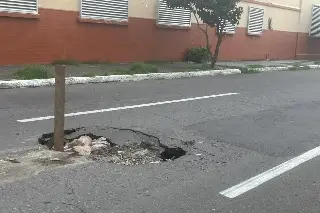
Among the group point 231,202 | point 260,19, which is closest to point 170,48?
point 260,19

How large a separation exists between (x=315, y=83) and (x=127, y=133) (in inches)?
395

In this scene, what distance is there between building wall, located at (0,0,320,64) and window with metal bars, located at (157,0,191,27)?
0.26m

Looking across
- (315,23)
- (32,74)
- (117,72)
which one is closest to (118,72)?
(117,72)

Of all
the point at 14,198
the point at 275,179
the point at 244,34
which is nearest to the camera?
the point at 14,198

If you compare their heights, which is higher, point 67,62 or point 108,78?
point 67,62

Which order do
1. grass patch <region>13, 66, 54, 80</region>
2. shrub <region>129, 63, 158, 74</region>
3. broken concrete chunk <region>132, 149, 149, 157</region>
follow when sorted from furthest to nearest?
1. shrub <region>129, 63, 158, 74</region>
2. grass patch <region>13, 66, 54, 80</region>
3. broken concrete chunk <region>132, 149, 149, 157</region>

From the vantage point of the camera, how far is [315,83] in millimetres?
14289

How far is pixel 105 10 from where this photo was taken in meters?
14.4

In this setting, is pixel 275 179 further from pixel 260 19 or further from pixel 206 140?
pixel 260 19

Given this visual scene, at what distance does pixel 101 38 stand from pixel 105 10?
932 millimetres

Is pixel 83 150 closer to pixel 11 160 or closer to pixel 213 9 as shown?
pixel 11 160

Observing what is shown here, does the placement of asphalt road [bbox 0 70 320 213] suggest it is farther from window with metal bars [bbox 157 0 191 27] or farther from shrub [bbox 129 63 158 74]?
window with metal bars [bbox 157 0 191 27]

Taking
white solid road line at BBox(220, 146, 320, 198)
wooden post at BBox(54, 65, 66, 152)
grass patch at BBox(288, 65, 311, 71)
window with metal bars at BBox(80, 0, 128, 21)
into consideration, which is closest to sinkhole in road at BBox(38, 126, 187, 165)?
wooden post at BBox(54, 65, 66, 152)

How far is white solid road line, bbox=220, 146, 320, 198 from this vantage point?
13.8ft
